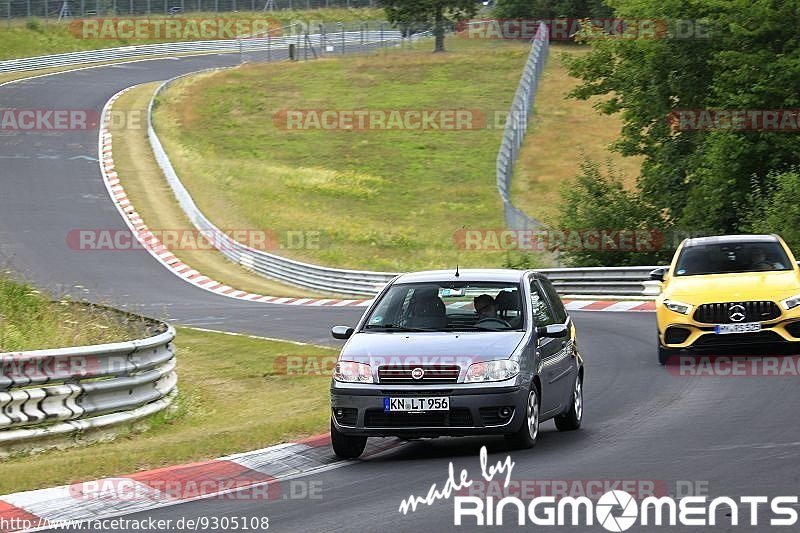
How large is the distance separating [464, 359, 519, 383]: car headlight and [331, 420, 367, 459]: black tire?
1046 mm

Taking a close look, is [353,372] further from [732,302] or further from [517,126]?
[517,126]

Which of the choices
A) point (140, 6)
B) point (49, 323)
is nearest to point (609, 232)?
point (49, 323)

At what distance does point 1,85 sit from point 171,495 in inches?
2579

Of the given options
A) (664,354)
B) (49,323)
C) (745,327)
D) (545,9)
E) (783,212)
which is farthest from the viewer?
(545,9)

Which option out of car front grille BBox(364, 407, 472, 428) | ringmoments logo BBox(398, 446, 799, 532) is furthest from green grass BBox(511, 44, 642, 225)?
ringmoments logo BBox(398, 446, 799, 532)

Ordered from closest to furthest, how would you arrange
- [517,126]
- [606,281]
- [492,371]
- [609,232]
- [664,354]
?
1. [492,371]
2. [664,354]
3. [606,281]
4. [609,232]
5. [517,126]

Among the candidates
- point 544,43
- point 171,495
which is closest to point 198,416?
point 171,495

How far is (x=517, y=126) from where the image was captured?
5762cm

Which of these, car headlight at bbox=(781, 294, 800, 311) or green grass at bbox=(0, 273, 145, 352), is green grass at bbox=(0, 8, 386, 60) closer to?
green grass at bbox=(0, 273, 145, 352)

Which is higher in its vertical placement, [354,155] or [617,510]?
[617,510]

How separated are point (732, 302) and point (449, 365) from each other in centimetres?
689

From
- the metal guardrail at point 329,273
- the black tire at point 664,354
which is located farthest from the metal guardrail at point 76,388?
the metal guardrail at point 329,273

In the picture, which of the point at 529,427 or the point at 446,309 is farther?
the point at 446,309

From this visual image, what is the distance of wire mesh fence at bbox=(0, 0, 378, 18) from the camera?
88.4 m
